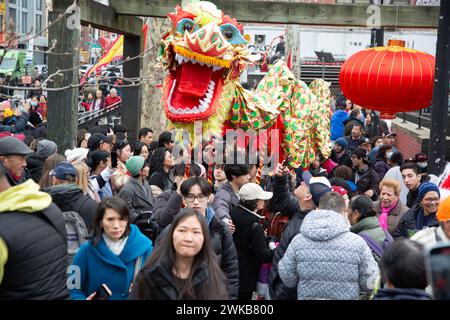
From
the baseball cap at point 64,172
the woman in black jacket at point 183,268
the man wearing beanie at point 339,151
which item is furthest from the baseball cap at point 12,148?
the man wearing beanie at point 339,151

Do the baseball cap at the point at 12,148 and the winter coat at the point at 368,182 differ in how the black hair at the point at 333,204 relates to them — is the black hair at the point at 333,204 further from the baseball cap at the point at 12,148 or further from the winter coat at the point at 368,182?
the winter coat at the point at 368,182

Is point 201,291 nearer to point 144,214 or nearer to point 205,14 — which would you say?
point 144,214

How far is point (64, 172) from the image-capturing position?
546 cm

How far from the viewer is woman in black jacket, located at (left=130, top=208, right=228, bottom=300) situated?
390 centimetres

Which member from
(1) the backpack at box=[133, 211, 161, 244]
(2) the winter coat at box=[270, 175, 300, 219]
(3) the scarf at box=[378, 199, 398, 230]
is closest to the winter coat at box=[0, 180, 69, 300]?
(1) the backpack at box=[133, 211, 161, 244]

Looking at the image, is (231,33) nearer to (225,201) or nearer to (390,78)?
(390,78)

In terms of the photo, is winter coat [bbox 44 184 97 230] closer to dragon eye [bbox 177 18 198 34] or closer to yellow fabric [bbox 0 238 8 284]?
yellow fabric [bbox 0 238 8 284]

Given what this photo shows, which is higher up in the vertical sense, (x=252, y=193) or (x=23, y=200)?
(x=23, y=200)

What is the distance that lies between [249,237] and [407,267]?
8.33ft

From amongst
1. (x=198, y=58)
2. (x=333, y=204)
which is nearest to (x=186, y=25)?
(x=198, y=58)

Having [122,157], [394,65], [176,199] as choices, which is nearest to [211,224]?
[176,199]

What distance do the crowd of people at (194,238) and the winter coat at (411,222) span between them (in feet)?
0.03

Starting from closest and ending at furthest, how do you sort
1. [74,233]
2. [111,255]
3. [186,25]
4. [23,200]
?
[23,200] → [111,255] → [74,233] → [186,25]

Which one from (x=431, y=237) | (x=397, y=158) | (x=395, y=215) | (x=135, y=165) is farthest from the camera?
(x=397, y=158)
